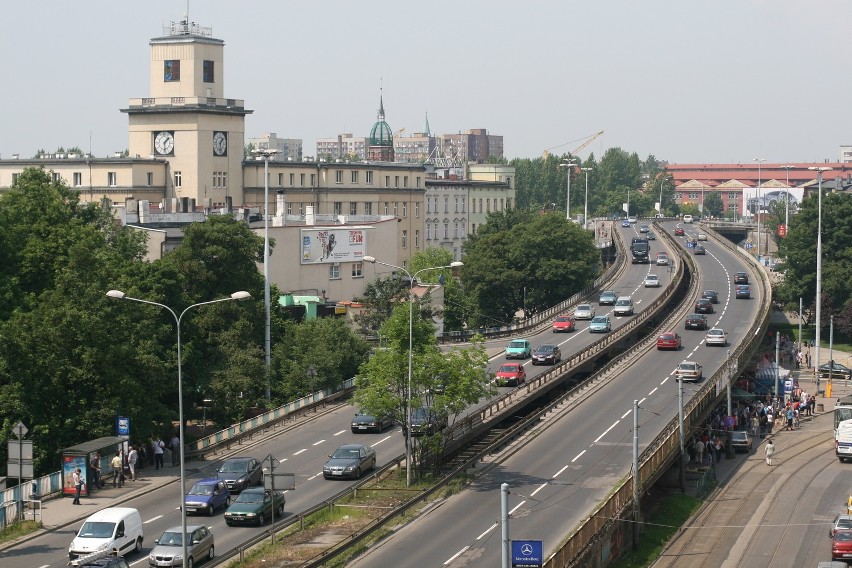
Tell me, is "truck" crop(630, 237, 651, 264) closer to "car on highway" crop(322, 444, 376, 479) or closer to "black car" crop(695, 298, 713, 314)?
"black car" crop(695, 298, 713, 314)

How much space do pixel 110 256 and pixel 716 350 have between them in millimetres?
43098

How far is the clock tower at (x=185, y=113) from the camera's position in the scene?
12238 centimetres

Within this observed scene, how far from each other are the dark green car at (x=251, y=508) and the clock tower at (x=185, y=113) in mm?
76885

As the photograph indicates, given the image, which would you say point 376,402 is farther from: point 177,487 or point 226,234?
point 226,234

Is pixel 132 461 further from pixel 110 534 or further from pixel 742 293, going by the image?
pixel 742 293

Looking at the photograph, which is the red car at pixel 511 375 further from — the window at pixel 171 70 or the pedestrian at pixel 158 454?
the window at pixel 171 70

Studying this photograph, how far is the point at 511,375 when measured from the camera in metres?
76.9

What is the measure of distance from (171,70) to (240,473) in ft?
253

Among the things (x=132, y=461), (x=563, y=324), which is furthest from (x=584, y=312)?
(x=132, y=461)

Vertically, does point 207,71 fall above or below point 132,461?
above

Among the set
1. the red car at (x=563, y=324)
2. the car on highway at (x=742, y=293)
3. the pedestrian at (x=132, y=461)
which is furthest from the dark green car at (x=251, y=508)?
the car on highway at (x=742, y=293)

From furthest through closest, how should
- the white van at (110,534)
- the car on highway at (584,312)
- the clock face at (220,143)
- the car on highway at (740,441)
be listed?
the clock face at (220,143) < the car on highway at (584,312) < the car on highway at (740,441) < the white van at (110,534)

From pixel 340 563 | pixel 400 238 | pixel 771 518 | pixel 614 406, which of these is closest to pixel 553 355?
pixel 614 406

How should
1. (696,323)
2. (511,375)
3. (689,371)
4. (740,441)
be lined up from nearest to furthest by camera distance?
(740,441) < (511,375) < (689,371) < (696,323)
